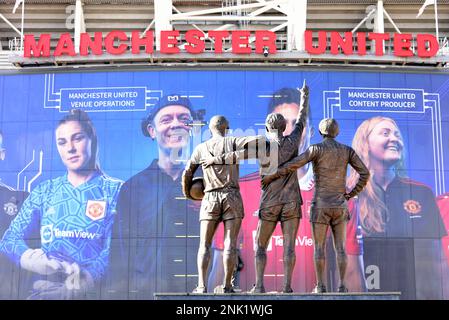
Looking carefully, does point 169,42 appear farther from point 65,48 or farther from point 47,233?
point 47,233

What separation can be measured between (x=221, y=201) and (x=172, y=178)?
17.5m

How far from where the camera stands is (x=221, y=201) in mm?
15547

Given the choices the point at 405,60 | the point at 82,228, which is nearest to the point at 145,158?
the point at 82,228

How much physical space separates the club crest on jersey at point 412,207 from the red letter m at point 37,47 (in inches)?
621

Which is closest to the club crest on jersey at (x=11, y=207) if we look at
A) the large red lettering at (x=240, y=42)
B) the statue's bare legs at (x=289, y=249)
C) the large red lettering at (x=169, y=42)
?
the large red lettering at (x=169, y=42)

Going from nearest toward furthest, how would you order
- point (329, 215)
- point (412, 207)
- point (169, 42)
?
1. point (329, 215)
2. point (412, 207)
3. point (169, 42)

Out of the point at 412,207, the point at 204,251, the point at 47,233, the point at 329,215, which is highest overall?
the point at 412,207

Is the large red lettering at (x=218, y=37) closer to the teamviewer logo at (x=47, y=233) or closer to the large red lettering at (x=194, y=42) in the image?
the large red lettering at (x=194, y=42)

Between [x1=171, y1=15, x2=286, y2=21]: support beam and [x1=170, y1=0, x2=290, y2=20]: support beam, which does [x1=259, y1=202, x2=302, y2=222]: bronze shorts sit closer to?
[x1=171, y1=15, x2=286, y2=21]: support beam

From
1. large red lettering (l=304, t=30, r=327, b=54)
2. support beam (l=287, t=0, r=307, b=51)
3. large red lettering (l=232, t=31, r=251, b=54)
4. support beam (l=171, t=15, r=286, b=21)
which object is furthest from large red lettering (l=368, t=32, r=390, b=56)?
large red lettering (l=232, t=31, r=251, b=54)

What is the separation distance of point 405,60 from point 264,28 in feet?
22.6

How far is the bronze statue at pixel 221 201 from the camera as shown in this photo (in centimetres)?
1543

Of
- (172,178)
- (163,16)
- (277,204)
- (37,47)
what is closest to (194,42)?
(163,16)
